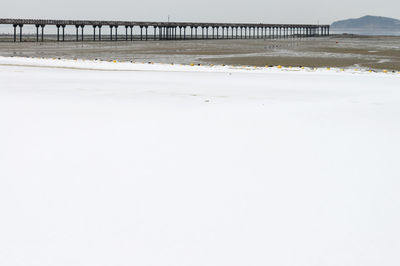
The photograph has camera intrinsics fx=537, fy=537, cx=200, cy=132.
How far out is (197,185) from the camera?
4.12 meters

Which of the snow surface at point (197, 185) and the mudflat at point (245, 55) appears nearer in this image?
the snow surface at point (197, 185)

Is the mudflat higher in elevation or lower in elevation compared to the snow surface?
higher

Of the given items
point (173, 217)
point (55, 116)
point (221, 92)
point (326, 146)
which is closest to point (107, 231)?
point (173, 217)

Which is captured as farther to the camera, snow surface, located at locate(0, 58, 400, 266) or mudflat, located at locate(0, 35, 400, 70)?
mudflat, located at locate(0, 35, 400, 70)

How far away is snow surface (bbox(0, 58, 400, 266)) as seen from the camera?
2.98 m

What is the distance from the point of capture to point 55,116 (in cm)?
718

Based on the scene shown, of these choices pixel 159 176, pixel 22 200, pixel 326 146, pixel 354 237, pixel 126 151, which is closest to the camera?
pixel 354 237

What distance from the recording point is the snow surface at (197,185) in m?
2.98

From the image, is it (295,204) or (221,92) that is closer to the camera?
(295,204)

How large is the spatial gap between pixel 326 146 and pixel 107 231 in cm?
297

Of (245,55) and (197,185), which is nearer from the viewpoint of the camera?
(197,185)

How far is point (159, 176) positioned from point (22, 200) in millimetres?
1094

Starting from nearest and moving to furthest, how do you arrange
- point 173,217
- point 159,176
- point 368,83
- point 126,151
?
point 173,217 → point 159,176 → point 126,151 → point 368,83

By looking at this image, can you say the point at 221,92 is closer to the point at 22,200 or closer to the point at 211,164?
the point at 211,164
